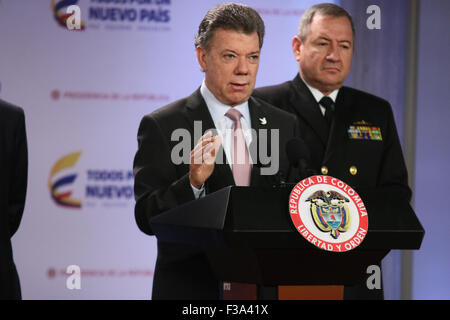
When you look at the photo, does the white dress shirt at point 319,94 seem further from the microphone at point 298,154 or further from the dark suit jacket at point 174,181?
the microphone at point 298,154

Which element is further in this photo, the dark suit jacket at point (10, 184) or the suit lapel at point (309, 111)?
the suit lapel at point (309, 111)

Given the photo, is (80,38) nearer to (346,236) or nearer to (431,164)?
(431,164)

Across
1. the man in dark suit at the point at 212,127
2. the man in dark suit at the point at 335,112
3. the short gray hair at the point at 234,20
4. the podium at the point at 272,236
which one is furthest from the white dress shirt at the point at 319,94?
the podium at the point at 272,236

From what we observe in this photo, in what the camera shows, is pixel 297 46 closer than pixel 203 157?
No

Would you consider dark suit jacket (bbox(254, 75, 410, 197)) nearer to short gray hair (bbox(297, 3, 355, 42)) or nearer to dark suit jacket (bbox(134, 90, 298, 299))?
short gray hair (bbox(297, 3, 355, 42))

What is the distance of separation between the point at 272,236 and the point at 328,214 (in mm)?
165

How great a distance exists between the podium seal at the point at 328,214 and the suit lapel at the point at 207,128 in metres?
0.52

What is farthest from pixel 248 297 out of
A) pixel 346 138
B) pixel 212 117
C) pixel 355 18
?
pixel 355 18

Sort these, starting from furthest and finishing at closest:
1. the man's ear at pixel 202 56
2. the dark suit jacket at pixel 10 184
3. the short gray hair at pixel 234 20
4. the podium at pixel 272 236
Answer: the dark suit jacket at pixel 10 184
the man's ear at pixel 202 56
the short gray hair at pixel 234 20
the podium at pixel 272 236

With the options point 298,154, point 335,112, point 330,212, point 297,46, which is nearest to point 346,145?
point 335,112

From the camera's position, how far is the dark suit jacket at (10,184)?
2820 mm

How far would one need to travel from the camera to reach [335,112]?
3107 mm

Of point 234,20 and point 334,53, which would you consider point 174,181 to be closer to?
point 234,20

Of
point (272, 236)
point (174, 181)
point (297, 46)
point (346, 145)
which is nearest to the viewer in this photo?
point (272, 236)
